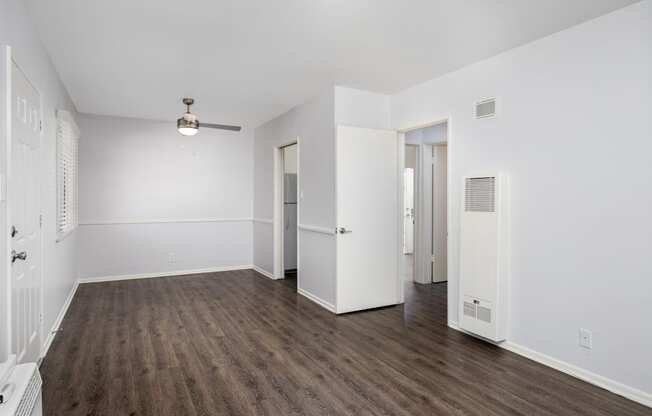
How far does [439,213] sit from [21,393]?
5333mm

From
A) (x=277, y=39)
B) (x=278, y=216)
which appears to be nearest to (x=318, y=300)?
(x=278, y=216)

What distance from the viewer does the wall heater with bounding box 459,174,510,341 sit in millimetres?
3225

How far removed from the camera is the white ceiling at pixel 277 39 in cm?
254

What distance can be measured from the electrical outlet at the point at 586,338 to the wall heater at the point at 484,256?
0.60 m

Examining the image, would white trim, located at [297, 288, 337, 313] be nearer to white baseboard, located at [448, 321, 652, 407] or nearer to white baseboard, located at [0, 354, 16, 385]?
white baseboard, located at [448, 321, 652, 407]

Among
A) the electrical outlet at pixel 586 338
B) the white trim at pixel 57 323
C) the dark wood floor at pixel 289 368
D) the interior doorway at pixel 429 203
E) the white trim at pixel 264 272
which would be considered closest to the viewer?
the dark wood floor at pixel 289 368

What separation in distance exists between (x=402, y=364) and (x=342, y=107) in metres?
2.75

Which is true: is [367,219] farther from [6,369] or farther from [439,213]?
[6,369]

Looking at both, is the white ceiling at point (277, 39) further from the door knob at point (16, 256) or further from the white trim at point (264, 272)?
the white trim at point (264, 272)

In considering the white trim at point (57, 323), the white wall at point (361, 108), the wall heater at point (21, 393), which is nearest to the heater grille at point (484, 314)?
the white wall at point (361, 108)

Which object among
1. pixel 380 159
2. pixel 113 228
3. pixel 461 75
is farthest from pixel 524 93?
pixel 113 228

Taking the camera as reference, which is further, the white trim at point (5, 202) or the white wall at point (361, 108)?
the white wall at point (361, 108)

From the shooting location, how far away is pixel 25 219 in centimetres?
256

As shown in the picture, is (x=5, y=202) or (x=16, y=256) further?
(x=16, y=256)
